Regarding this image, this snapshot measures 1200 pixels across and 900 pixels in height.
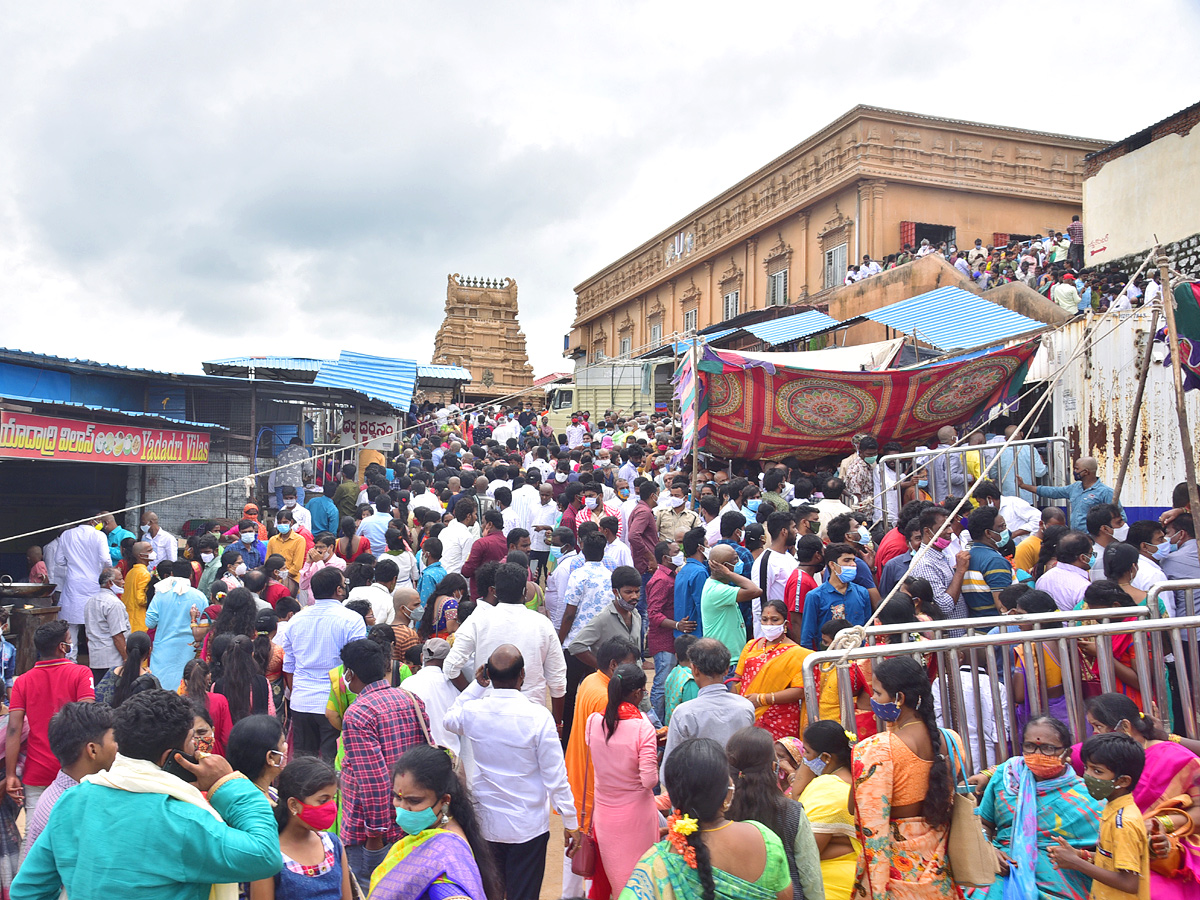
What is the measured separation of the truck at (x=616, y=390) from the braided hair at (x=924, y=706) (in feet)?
72.6

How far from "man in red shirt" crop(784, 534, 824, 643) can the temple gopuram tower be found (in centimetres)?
3676

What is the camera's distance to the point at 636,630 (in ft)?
18.7

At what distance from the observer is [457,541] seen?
764cm

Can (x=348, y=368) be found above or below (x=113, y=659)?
above

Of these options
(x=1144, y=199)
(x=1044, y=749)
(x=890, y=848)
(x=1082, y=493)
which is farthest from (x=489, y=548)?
(x=1144, y=199)

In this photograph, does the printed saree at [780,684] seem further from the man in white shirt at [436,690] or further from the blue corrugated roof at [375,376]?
the blue corrugated roof at [375,376]

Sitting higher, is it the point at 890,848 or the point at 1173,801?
the point at 1173,801

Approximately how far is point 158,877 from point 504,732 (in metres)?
1.58

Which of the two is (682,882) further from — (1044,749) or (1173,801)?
(1173,801)

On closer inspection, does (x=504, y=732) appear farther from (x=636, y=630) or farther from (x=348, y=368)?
Answer: (x=348, y=368)

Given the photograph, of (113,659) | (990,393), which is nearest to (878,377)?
(990,393)

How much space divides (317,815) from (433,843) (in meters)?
0.43

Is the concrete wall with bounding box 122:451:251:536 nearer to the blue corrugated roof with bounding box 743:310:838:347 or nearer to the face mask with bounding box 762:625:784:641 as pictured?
the face mask with bounding box 762:625:784:641

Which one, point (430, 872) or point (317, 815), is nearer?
point (430, 872)
